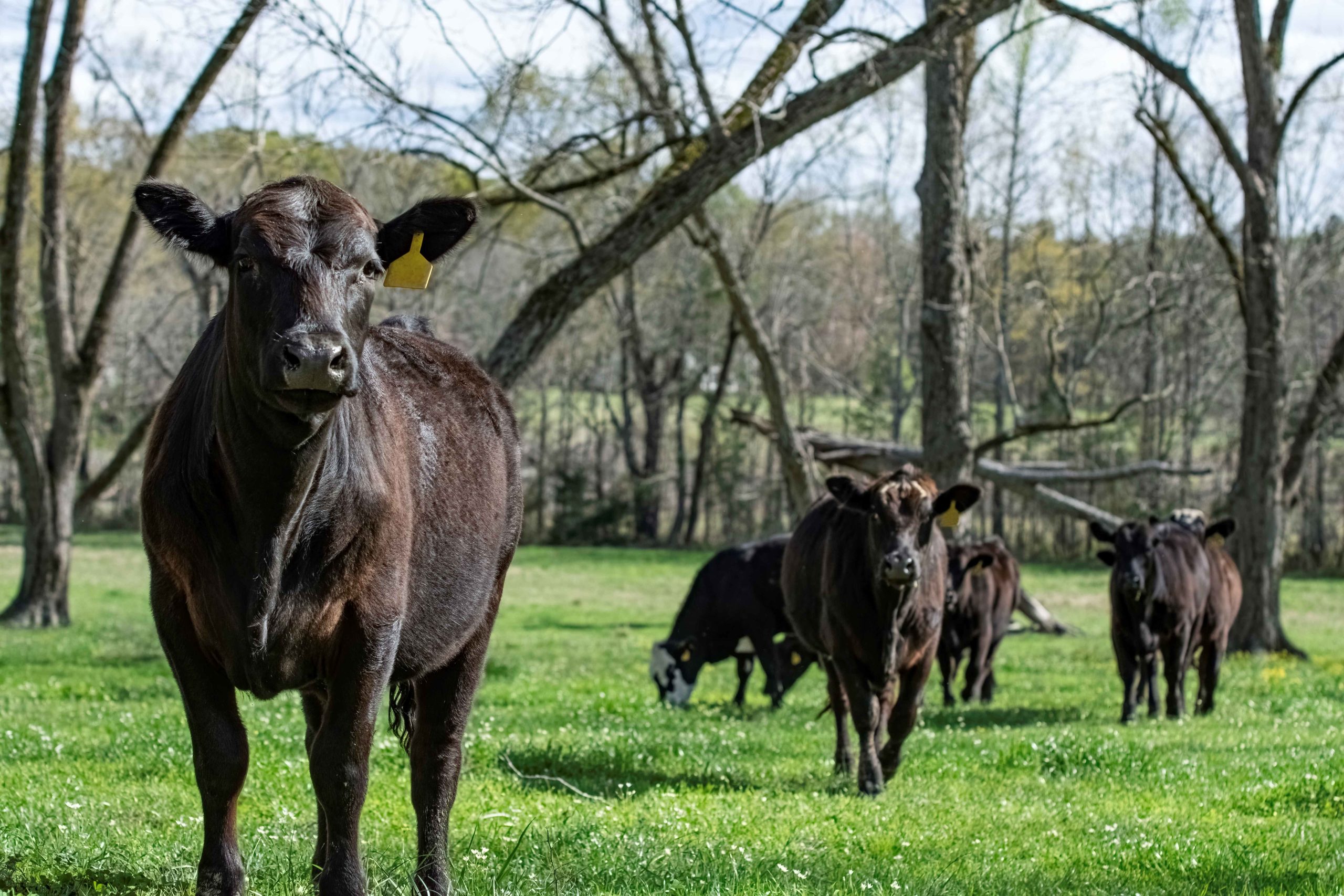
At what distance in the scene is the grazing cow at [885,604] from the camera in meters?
8.45

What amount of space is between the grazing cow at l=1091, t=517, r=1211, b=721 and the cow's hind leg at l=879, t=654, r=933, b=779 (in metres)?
4.22

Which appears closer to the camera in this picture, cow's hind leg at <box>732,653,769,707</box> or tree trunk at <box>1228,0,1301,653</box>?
cow's hind leg at <box>732,653,769,707</box>

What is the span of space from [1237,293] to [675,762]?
1374 cm

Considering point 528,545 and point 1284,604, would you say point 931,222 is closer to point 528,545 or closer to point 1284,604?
point 1284,604

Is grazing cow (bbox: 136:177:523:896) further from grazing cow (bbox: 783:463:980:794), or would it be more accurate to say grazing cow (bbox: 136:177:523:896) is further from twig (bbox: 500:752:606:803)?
grazing cow (bbox: 783:463:980:794)

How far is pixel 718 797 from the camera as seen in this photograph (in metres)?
7.57

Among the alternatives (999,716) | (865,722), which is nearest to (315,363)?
(865,722)

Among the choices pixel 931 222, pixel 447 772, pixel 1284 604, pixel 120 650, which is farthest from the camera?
pixel 1284 604

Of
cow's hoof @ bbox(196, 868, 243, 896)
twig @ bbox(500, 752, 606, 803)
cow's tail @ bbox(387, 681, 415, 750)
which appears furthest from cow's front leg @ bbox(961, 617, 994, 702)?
cow's hoof @ bbox(196, 868, 243, 896)

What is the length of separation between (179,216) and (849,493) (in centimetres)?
551

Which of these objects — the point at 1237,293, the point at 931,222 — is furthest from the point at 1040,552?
the point at 931,222

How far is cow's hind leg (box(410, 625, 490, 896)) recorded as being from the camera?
518cm

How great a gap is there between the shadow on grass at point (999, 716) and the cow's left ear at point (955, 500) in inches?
122

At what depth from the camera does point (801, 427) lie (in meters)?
20.5
